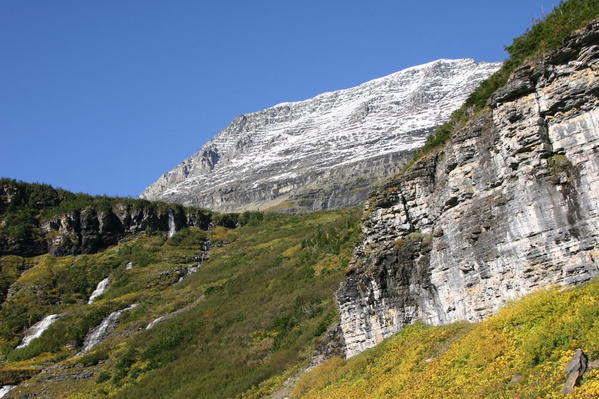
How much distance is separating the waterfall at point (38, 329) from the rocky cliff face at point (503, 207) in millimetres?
61038

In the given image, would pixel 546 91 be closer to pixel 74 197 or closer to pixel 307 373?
pixel 307 373

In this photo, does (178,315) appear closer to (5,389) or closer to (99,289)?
(5,389)

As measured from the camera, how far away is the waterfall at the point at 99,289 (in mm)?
90537

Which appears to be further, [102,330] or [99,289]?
[99,289]

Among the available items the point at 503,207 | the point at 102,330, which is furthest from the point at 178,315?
the point at 503,207

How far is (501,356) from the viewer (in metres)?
17.3

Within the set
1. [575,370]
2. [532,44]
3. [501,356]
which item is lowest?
[501,356]

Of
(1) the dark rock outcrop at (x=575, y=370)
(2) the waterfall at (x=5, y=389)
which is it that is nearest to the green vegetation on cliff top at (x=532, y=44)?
(1) the dark rock outcrop at (x=575, y=370)

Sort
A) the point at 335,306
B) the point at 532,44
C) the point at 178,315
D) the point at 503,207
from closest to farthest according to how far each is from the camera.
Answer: the point at 503,207 → the point at 532,44 → the point at 335,306 → the point at 178,315

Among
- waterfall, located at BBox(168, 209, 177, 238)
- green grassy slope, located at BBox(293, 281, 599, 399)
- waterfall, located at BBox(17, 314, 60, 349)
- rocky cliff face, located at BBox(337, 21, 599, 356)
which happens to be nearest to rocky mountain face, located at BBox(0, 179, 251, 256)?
waterfall, located at BBox(168, 209, 177, 238)

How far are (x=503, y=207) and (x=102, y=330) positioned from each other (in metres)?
61.8

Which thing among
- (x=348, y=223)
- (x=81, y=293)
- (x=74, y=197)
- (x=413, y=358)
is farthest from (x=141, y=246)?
(x=413, y=358)

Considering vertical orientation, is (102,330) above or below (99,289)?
below

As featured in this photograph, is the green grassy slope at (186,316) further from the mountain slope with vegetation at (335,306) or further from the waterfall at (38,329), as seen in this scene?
the waterfall at (38,329)
